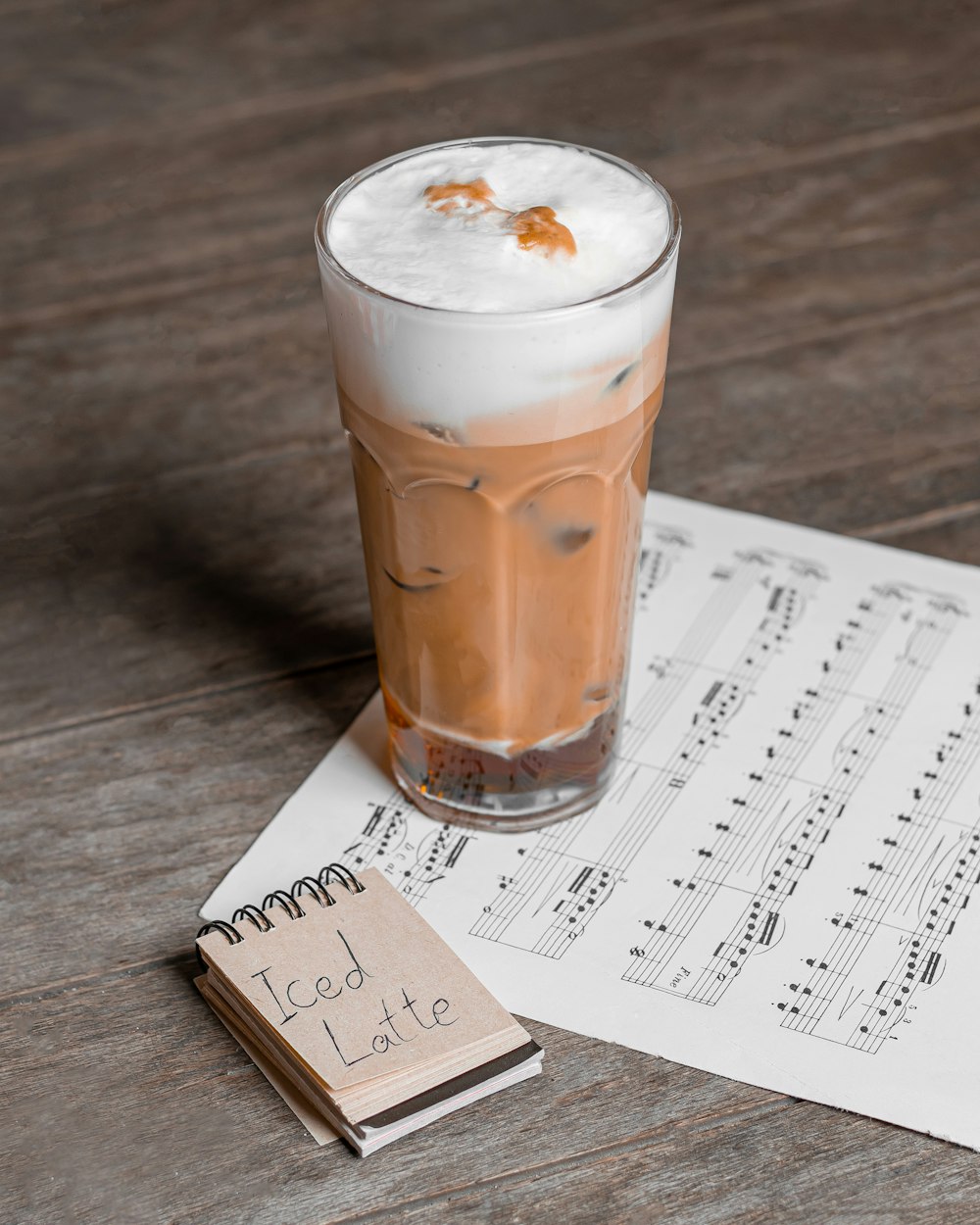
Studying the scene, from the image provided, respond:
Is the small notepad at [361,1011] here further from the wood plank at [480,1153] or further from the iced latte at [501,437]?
the iced latte at [501,437]

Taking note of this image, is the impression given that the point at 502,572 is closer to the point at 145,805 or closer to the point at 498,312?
the point at 498,312

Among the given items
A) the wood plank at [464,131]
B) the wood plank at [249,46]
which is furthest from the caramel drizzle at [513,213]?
the wood plank at [249,46]

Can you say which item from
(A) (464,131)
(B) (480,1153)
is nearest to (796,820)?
(B) (480,1153)

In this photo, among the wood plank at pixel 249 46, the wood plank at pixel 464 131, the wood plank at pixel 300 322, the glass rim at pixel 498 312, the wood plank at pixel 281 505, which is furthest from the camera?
the wood plank at pixel 249 46

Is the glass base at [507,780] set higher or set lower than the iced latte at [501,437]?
lower

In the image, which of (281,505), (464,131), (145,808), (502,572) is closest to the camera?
(502,572)

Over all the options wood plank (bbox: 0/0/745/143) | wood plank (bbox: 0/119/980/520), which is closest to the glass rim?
wood plank (bbox: 0/119/980/520)
